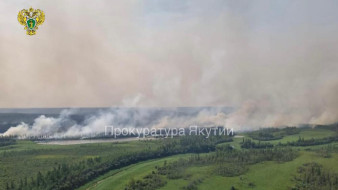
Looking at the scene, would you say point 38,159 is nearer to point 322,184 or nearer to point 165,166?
point 165,166

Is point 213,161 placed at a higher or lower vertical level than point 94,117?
lower

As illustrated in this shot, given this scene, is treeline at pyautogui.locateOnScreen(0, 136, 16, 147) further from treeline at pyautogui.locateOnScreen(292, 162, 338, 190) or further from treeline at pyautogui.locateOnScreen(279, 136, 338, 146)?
treeline at pyautogui.locateOnScreen(292, 162, 338, 190)

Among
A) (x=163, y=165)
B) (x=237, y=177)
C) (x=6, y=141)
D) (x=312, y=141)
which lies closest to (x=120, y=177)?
(x=163, y=165)

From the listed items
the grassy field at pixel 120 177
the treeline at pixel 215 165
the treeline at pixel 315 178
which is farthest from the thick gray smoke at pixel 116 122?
the treeline at pixel 315 178

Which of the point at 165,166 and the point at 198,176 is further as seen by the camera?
the point at 165,166

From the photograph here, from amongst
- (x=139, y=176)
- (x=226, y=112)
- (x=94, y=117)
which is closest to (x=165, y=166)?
(x=139, y=176)

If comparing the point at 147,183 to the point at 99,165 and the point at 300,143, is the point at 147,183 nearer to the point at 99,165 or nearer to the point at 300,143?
the point at 99,165
